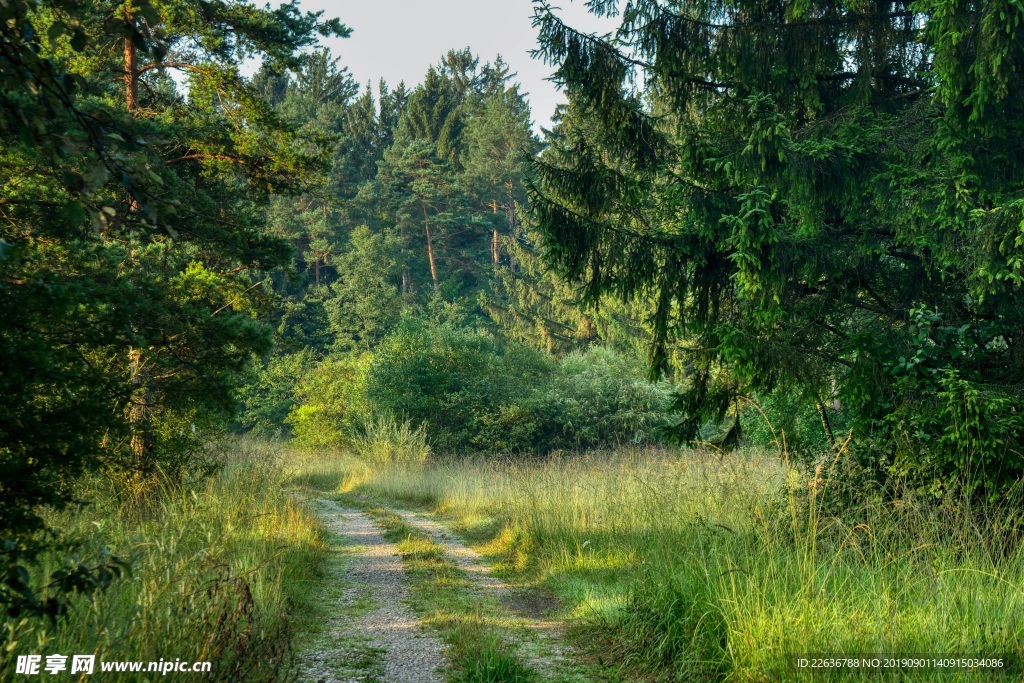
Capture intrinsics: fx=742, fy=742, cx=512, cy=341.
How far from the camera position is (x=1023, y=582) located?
4453 mm

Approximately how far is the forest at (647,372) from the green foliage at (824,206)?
4cm

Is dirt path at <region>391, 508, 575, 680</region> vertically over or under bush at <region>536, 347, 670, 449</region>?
under

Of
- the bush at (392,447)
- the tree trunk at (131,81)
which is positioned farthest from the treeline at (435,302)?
the tree trunk at (131,81)

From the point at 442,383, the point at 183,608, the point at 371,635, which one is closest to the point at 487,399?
the point at 442,383

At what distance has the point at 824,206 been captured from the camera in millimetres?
8461

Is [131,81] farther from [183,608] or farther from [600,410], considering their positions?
[600,410]

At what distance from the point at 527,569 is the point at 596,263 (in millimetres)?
3654

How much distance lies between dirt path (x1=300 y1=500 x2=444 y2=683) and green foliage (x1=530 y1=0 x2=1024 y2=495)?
3.95m

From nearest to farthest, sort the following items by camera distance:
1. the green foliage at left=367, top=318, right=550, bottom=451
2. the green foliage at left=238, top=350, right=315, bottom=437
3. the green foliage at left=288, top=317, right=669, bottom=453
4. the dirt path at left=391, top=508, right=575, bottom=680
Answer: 1. the dirt path at left=391, top=508, right=575, bottom=680
2. the green foliage at left=288, top=317, right=669, bottom=453
3. the green foliage at left=367, top=318, right=550, bottom=451
4. the green foliage at left=238, top=350, right=315, bottom=437

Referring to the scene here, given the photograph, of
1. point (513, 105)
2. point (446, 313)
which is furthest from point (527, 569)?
point (513, 105)

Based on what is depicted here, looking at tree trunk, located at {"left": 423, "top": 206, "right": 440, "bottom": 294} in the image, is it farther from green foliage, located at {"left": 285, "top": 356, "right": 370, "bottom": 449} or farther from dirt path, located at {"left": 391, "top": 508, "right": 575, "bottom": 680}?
dirt path, located at {"left": 391, "top": 508, "right": 575, "bottom": 680}

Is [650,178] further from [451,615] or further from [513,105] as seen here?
[513,105]

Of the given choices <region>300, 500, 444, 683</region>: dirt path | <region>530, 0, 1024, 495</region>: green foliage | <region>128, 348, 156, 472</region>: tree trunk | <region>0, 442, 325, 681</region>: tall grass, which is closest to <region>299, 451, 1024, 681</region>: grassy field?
<region>530, 0, 1024, 495</region>: green foliage

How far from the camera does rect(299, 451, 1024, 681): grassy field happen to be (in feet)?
13.3
